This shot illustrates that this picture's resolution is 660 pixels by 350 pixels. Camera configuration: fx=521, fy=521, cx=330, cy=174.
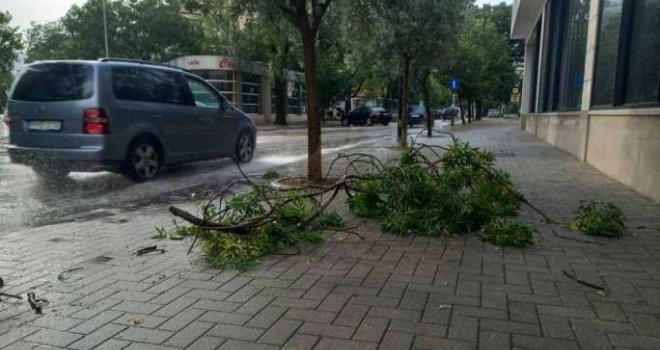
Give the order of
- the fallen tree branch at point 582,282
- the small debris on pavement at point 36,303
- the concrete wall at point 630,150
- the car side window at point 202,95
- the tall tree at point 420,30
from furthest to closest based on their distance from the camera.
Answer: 1. the tall tree at point 420,30
2. the car side window at point 202,95
3. the concrete wall at point 630,150
4. the fallen tree branch at point 582,282
5. the small debris on pavement at point 36,303

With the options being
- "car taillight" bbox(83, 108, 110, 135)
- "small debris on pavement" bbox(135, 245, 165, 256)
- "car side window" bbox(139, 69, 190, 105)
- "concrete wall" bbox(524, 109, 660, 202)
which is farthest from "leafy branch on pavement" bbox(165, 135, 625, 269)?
"car side window" bbox(139, 69, 190, 105)

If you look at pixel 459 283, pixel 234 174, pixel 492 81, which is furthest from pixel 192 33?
pixel 459 283

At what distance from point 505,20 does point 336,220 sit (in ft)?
221

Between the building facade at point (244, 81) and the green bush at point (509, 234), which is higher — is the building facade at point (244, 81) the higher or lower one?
the higher one

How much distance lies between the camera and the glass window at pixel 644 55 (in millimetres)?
7117

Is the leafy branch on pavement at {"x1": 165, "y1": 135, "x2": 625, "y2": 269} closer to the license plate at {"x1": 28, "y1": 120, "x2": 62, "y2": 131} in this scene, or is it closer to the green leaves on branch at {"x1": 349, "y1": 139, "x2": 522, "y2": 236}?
the green leaves on branch at {"x1": 349, "y1": 139, "x2": 522, "y2": 236}

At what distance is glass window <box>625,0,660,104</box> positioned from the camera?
23.4ft

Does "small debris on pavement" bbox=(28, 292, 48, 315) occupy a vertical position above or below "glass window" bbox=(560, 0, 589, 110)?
below

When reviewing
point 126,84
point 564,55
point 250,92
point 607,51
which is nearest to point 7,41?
point 250,92

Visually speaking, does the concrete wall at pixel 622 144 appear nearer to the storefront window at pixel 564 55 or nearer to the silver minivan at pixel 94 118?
the storefront window at pixel 564 55

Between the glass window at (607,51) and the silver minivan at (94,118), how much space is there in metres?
7.69

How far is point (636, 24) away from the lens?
8.09 m

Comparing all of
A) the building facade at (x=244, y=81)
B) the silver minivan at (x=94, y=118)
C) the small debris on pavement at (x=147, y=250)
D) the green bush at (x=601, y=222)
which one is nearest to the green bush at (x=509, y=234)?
the green bush at (x=601, y=222)

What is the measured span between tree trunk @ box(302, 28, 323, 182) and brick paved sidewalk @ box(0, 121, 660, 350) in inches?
111
